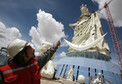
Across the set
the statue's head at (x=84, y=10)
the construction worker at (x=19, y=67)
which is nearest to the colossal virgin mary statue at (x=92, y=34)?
the statue's head at (x=84, y=10)

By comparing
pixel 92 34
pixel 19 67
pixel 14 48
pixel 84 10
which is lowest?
pixel 19 67

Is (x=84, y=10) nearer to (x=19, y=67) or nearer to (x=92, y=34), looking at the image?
(x=92, y=34)

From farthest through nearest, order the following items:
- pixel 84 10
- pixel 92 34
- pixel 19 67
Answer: pixel 84 10 < pixel 92 34 < pixel 19 67

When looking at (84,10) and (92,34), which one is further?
(84,10)

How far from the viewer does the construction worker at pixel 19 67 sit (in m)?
0.50

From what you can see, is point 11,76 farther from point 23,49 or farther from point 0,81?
point 23,49

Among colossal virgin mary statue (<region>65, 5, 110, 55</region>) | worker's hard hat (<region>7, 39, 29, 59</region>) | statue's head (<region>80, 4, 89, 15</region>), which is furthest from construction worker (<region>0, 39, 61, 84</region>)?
statue's head (<region>80, 4, 89, 15</region>)

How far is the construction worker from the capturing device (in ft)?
1.63

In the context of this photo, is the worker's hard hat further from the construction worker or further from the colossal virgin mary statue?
the colossal virgin mary statue

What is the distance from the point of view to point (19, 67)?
58 cm

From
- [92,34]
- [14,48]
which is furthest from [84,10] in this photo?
[14,48]

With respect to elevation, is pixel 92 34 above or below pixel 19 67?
above

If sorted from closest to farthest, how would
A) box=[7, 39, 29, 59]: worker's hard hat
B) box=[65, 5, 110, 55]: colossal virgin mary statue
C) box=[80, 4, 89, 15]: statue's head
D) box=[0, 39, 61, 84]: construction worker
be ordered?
1. box=[0, 39, 61, 84]: construction worker
2. box=[7, 39, 29, 59]: worker's hard hat
3. box=[65, 5, 110, 55]: colossal virgin mary statue
4. box=[80, 4, 89, 15]: statue's head

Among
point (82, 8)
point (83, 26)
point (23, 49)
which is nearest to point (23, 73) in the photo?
point (23, 49)
